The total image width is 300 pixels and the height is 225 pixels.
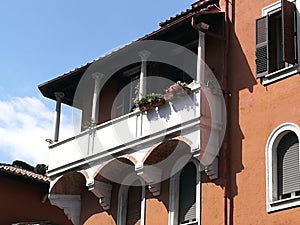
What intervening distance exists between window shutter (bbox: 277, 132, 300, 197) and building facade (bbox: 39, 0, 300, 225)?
0.09 feet

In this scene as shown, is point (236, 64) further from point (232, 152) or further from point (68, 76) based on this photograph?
point (68, 76)

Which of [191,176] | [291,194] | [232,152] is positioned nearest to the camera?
[291,194]

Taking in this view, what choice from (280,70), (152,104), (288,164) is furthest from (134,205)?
(280,70)

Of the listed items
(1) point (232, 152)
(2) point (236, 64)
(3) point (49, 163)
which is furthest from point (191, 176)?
(3) point (49, 163)

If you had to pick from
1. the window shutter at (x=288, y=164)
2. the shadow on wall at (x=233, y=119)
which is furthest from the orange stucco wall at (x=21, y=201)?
the window shutter at (x=288, y=164)

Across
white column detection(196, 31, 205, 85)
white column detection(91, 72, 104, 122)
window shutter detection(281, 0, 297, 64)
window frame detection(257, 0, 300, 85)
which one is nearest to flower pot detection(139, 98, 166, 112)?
white column detection(196, 31, 205, 85)

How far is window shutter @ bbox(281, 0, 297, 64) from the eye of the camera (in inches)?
685

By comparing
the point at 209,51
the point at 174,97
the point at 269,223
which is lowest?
the point at 269,223

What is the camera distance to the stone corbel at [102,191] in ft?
70.7

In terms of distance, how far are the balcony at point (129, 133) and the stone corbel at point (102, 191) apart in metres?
0.70

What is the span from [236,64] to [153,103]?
7.80ft

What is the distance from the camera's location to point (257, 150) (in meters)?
17.9

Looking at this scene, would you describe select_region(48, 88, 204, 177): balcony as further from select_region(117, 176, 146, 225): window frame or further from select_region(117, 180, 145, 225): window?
select_region(117, 180, 145, 225): window

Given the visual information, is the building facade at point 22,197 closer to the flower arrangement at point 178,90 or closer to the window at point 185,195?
the window at point 185,195
